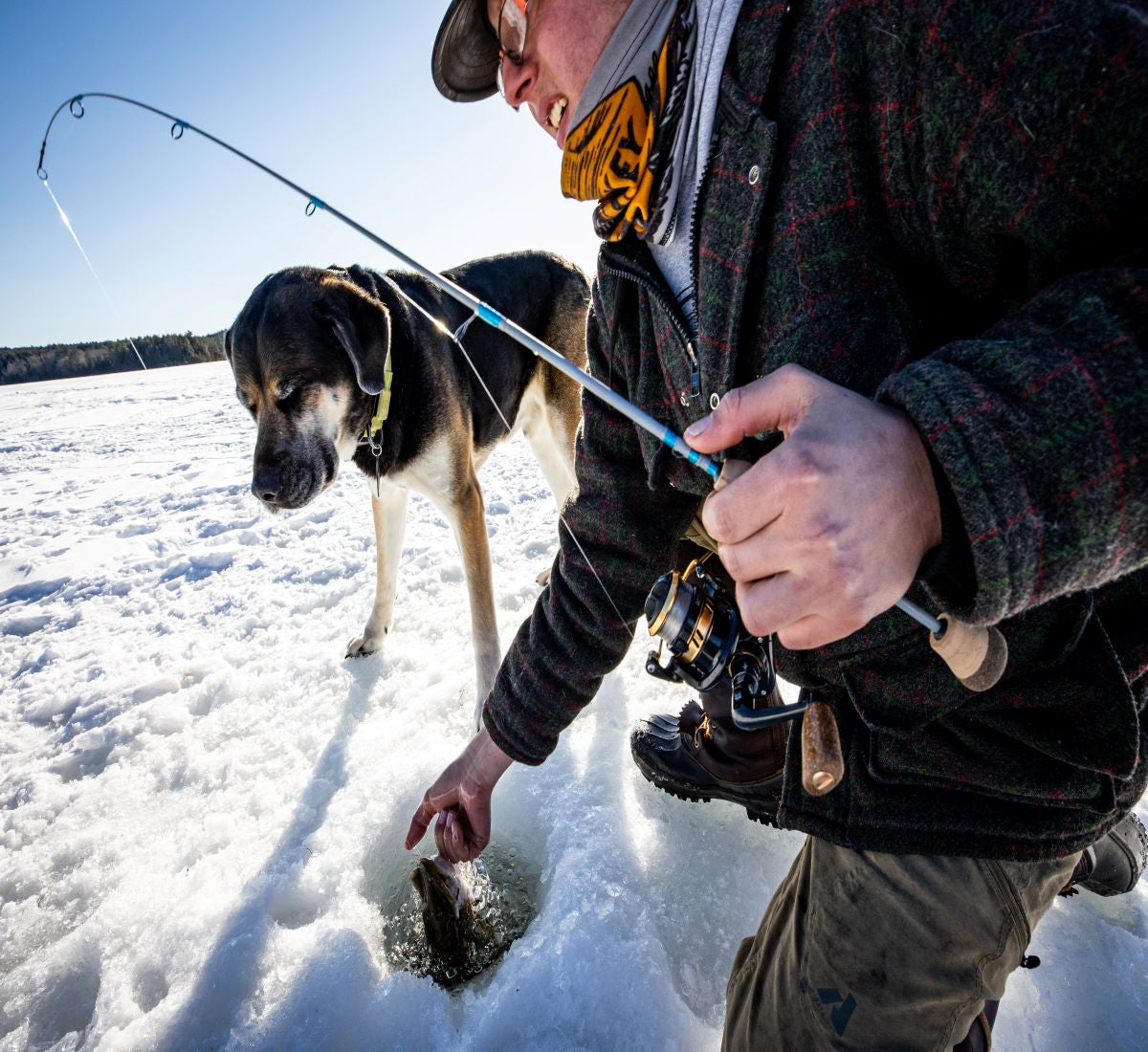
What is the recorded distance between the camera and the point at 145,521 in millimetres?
5141

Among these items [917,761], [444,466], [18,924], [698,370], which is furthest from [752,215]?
[18,924]

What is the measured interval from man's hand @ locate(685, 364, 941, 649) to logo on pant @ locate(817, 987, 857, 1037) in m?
0.97

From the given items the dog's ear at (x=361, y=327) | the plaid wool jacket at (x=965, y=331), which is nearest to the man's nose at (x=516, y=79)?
the plaid wool jacket at (x=965, y=331)

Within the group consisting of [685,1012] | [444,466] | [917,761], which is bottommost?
[685,1012]

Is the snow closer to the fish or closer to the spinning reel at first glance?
the fish

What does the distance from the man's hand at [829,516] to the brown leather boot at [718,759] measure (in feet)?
4.59

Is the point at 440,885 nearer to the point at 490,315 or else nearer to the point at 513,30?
the point at 490,315

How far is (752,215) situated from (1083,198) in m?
0.46

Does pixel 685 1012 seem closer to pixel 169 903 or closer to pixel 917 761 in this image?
pixel 917 761

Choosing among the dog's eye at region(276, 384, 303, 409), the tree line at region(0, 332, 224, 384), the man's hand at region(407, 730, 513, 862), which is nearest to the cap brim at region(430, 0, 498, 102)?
the dog's eye at region(276, 384, 303, 409)

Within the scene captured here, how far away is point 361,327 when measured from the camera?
2791 millimetres

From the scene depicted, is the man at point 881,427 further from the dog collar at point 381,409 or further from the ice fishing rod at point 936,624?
the dog collar at point 381,409

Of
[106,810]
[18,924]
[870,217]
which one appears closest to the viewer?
[870,217]

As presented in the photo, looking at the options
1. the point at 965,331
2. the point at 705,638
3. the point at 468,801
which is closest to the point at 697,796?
the point at 468,801
